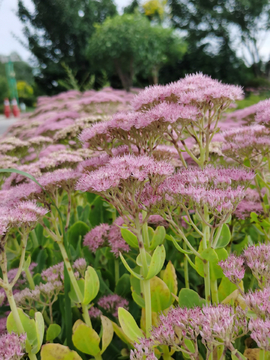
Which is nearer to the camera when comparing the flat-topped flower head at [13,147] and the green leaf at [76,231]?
the green leaf at [76,231]

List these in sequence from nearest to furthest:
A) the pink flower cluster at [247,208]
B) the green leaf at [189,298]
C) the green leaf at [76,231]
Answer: the green leaf at [189,298], the pink flower cluster at [247,208], the green leaf at [76,231]

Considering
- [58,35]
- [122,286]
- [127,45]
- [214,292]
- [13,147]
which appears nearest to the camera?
[214,292]

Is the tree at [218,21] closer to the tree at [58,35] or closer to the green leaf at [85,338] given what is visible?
the tree at [58,35]

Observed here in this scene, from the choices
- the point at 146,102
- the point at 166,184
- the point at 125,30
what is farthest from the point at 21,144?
the point at 125,30

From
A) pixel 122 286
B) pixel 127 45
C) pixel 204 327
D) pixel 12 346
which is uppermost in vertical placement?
pixel 127 45

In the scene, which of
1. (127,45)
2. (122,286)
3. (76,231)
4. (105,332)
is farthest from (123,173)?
(127,45)

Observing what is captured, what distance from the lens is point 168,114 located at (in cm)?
85

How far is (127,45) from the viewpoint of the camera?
1223cm

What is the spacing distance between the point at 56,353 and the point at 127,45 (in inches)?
504

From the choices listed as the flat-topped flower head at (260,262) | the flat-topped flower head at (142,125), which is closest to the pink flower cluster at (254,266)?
the flat-topped flower head at (260,262)

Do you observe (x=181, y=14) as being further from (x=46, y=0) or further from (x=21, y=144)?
(x=21, y=144)

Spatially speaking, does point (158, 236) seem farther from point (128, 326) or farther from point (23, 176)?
point (23, 176)

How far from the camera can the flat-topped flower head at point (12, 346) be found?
26.9 inches

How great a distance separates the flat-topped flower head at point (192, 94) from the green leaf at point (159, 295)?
55 centimetres
